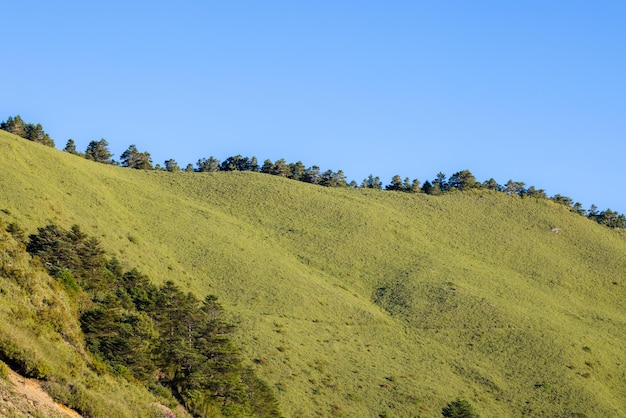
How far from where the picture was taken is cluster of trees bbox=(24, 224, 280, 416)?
4103 centimetres

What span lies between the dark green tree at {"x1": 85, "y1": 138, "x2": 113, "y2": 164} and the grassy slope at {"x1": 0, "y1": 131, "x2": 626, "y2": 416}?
21985 millimetres

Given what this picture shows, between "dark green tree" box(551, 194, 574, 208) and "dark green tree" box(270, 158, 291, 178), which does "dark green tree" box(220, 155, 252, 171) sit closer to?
"dark green tree" box(270, 158, 291, 178)

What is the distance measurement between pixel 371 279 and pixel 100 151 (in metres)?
68.8

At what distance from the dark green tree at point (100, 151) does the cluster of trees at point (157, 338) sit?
277 ft

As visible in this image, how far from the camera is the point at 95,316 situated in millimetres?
41781

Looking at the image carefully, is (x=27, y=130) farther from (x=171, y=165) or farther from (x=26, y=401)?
(x=26, y=401)

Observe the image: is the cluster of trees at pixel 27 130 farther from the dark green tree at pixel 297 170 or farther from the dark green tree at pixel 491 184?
the dark green tree at pixel 491 184

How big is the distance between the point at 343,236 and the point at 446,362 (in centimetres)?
3524

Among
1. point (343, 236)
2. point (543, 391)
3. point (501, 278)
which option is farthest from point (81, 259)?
point (501, 278)

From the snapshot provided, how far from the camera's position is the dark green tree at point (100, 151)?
146 metres

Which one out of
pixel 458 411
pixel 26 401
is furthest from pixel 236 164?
pixel 26 401

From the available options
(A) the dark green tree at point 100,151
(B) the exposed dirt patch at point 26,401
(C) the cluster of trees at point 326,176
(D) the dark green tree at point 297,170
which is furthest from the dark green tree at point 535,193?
(B) the exposed dirt patch at point 26,401

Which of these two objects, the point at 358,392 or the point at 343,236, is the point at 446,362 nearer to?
the point at 358,392

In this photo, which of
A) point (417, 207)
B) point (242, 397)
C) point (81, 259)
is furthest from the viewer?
point (417, 207)
